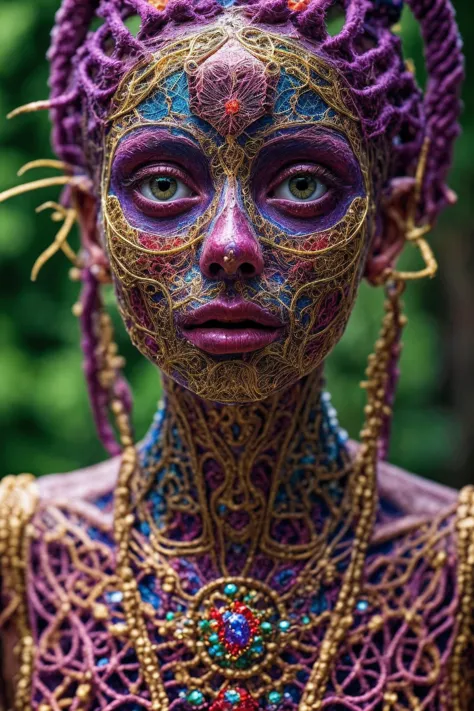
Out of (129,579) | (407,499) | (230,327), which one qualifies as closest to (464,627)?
(407,499)

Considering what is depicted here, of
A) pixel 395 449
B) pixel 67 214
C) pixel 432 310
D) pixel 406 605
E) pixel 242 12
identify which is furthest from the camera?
pixel 432 310

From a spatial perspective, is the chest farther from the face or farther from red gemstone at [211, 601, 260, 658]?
the face

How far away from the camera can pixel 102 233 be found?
2.16 metres

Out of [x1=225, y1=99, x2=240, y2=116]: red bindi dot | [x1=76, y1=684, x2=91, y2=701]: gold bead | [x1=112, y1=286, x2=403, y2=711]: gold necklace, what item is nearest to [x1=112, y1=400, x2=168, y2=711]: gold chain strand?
[x1=112, y1=286, x2=403, y2=711]: gold necklace

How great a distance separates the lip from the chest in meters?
0.50

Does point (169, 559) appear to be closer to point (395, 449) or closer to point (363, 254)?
point (363, 254)

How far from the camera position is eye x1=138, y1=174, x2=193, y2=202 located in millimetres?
2020

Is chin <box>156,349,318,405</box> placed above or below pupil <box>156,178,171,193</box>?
below

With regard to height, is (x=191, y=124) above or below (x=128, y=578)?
above

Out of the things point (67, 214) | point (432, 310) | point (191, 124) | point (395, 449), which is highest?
point (432, 310)

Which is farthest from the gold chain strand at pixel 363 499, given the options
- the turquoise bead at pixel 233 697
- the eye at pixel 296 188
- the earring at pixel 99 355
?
the earring at pixel 99 355

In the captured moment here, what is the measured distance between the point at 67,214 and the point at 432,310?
356 cm

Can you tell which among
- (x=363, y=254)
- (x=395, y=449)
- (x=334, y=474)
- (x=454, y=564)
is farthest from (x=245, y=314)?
(x=395, y=449)

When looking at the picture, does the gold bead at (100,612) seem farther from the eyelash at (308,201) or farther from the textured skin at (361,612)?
the eyelash at (308,201)
